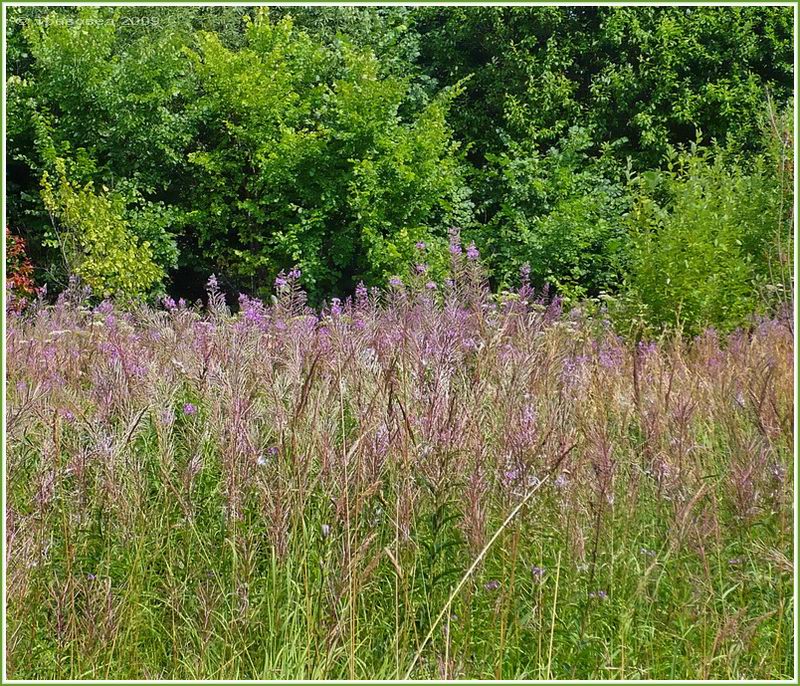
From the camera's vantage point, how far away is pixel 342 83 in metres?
12.8

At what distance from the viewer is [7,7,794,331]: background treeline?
493 inches

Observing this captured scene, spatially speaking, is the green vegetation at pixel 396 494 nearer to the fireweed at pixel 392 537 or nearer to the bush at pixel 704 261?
the fireweed at pixel 392 537

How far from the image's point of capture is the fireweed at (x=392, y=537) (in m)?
1.85

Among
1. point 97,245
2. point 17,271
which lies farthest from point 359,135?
point 17,271

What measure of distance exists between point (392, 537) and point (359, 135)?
11322 mm

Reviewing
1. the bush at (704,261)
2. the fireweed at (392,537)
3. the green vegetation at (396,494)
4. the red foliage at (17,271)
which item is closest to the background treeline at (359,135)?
the red foliage at (17,271)

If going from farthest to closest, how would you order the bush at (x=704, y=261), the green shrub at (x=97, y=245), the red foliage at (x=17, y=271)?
the green shrub at (x=97, y=245) → the red foliage at (x=17, y=271) → the bush at (x=704, y=261)

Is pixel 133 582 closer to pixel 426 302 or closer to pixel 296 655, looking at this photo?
pixel 296 655

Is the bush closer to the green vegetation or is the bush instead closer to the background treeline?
the green vegetation

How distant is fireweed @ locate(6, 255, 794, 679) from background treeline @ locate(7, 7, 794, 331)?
9648 millimetres

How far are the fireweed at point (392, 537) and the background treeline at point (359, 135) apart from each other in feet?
31.7

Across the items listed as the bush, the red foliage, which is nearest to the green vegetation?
the bush

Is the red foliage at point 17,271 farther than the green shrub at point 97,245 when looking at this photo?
No

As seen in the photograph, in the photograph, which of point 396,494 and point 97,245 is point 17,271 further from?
point 396,494
